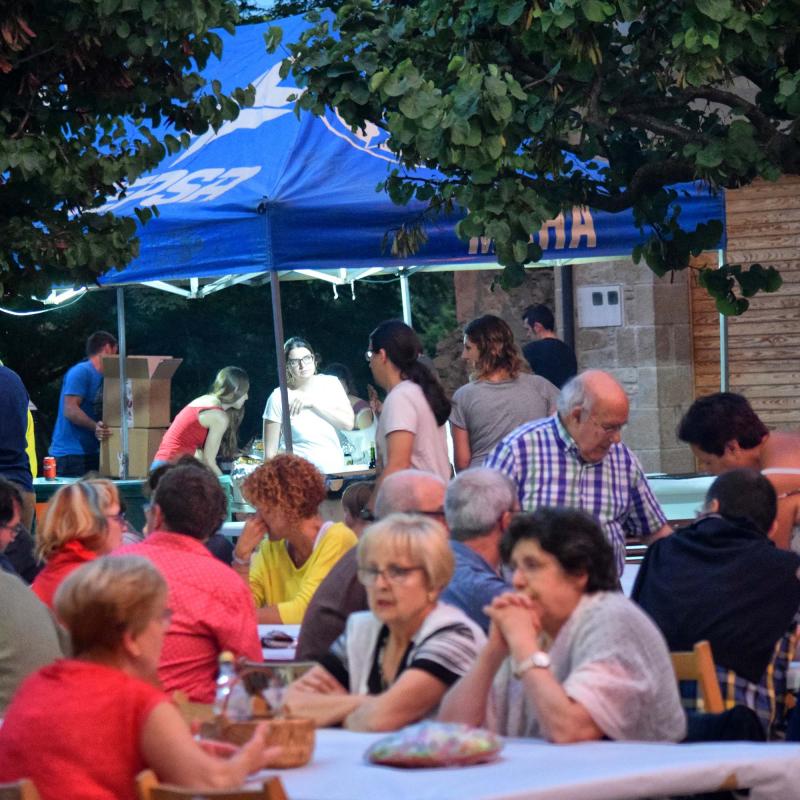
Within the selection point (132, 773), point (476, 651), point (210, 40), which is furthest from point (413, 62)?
point (132, 773)

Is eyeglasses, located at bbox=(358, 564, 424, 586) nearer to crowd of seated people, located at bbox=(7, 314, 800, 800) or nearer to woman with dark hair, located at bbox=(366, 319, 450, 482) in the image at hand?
crowd of seated people, located at bbox=(7, 314, 800, 800)

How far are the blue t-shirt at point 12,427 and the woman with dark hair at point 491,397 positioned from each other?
7.66 ft

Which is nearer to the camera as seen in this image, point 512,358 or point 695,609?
point 695,609

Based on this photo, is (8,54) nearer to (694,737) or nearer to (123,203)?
(123,203)

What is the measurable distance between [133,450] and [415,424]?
4.91m

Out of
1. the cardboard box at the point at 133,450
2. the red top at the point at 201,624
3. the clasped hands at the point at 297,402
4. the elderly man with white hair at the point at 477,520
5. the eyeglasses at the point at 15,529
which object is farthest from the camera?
the cardboard box at the point at 133,450

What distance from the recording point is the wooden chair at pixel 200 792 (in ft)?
10.4

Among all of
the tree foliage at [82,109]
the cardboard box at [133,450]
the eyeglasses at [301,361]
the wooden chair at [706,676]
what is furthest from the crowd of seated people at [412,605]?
the cardboard box at [133,450]

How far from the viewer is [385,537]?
4.35 m

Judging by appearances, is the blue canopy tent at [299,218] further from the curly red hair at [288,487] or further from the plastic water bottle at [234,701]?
the plastic water bottle at [234,701]

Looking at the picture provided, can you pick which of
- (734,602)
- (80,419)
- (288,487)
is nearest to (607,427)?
(288,487)

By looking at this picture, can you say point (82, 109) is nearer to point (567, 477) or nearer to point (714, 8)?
point (714, 8)

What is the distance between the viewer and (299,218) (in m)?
9.30

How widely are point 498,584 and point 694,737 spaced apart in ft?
2.88
